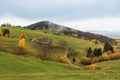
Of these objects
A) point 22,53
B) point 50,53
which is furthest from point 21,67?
point 50,53

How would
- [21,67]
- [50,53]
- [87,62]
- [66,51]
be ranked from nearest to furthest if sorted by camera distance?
1. [21,67]
2. [87,62]
3. [50,53]
4. [66,51]

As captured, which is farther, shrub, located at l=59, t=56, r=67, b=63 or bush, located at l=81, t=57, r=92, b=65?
shrub, located at l=59, t=56, r=67, b=63

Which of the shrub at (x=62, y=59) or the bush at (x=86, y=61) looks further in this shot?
the shrub at (x=62, y=59)

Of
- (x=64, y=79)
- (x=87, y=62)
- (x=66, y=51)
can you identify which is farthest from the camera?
(x=66, y=51)

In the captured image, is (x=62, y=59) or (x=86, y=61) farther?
(x=62, y=59)

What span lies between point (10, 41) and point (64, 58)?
33.6 meters

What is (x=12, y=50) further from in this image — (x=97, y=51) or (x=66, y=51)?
(x=97, y=51)

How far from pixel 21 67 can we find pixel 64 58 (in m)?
90.9

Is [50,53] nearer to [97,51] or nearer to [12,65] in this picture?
[97,51]

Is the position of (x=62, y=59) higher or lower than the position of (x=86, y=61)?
higher

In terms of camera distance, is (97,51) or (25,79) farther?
(97,51)

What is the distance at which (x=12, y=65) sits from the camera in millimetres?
75375

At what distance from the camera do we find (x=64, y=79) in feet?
152

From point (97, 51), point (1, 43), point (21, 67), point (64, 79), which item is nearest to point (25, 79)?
point (64, 79)
